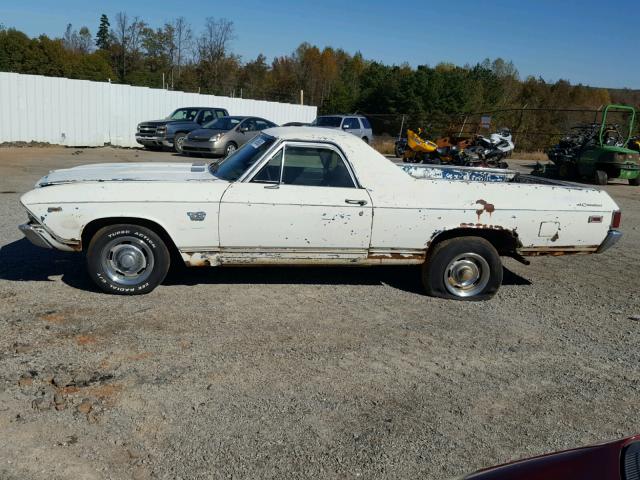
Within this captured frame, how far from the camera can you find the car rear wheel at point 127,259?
211 inches

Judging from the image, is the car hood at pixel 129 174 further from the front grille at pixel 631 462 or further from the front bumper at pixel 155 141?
the front bumper at pixel 155 141

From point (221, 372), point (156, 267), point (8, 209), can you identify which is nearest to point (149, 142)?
point (8, 209)

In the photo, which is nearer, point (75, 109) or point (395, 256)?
point (395, 256)

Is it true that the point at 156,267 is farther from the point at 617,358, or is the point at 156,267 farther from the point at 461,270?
the point at 617,358

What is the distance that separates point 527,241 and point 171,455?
4101 millimetres

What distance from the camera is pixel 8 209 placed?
9.41 metres

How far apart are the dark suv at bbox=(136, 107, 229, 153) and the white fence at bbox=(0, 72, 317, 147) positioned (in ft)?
9.42

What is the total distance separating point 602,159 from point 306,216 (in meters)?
14.6

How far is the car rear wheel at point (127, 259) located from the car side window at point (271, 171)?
41.9 inches

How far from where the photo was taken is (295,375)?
419cm

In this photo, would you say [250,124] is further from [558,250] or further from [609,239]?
[609,239]

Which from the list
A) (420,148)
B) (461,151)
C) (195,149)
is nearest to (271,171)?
(195,149)

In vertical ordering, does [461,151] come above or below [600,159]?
below

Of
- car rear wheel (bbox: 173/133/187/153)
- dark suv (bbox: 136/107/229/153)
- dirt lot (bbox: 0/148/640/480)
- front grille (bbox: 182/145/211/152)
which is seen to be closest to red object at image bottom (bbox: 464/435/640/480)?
dirt lot (bbox: 0/148/640/480)
